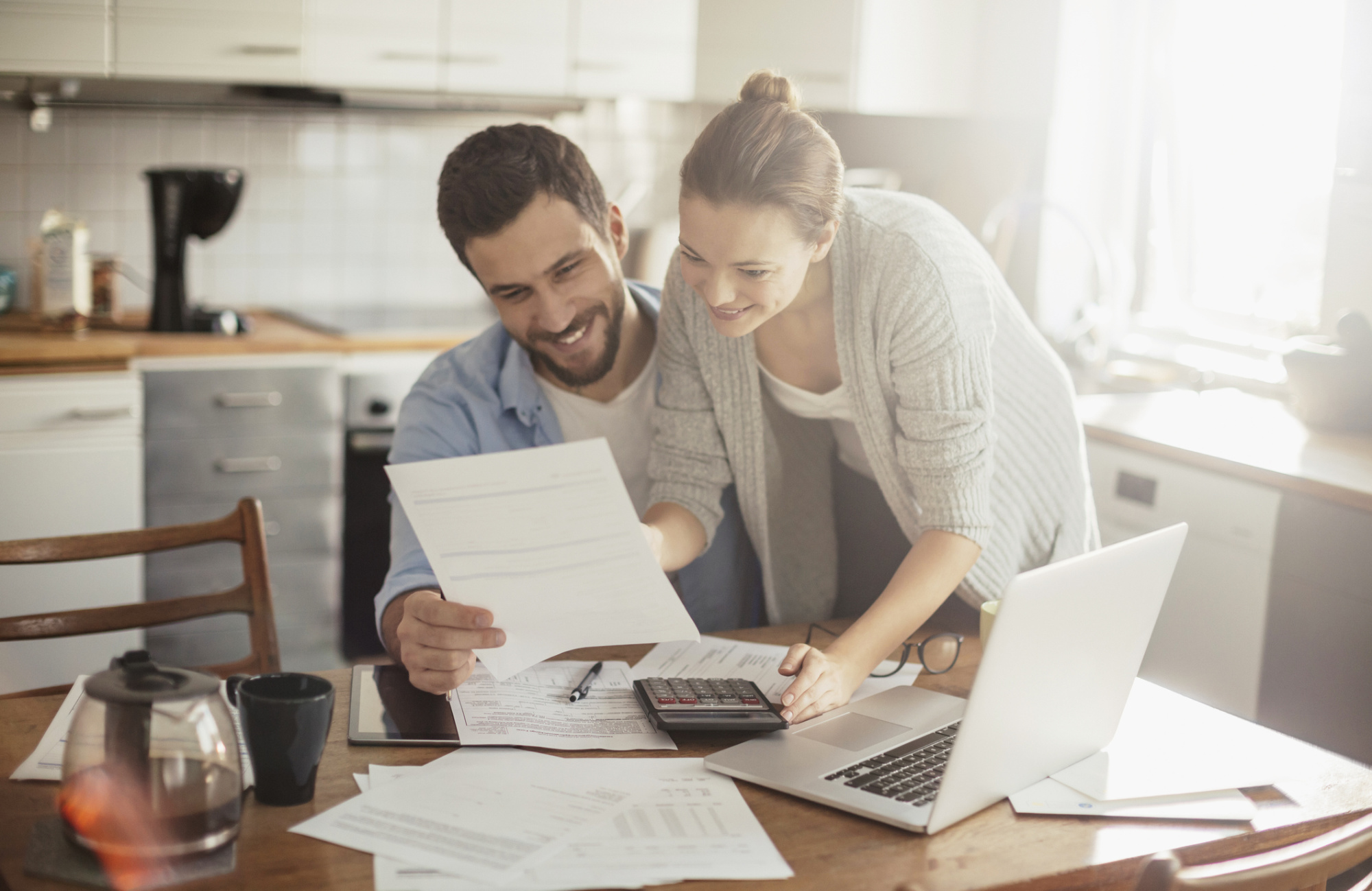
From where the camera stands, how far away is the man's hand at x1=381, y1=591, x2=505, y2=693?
1157 mm

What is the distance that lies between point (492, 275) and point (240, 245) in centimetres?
207

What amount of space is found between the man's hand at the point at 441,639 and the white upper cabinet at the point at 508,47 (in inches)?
88.9

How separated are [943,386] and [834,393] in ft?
0.68

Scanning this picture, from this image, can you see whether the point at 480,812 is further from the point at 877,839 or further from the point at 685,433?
the point at 685,433

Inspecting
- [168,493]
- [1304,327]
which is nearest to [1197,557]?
[1304,327]

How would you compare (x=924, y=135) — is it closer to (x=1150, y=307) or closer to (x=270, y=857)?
(x=1150, y=307)

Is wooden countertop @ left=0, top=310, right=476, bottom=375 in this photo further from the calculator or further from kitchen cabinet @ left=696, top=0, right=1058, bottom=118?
the calculator

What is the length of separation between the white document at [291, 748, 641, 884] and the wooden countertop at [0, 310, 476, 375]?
1924 mm

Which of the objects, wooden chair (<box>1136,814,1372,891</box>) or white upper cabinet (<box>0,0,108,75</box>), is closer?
wooden chair (<box>1136,814,1372,891</box>)

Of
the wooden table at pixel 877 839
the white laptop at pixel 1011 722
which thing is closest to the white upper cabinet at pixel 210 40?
the wooden table at pixel 877 839

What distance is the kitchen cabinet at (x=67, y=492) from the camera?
8.34ft

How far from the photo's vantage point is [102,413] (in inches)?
103

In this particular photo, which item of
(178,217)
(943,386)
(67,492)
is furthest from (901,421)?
(178,217)

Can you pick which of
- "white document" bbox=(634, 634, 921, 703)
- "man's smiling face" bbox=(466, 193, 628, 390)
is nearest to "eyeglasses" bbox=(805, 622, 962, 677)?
"white document" bbox=(634, 634, 921, 703)
